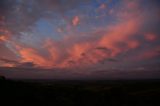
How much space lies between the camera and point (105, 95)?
2314 centimetres

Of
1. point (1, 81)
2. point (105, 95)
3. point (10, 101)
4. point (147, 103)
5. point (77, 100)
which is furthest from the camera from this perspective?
point (147, 103)

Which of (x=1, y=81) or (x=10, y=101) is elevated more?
(x=1, y=81)

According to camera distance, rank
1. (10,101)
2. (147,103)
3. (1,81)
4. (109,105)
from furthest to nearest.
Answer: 1. (147,103)
2. (109,105)
3. (1,81)
4. (10,101)

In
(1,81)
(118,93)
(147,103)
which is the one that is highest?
(1,81)

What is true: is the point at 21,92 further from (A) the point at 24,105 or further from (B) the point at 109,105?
(B) the point at 109,105

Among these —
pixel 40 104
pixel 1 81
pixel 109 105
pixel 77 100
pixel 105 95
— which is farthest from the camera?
pixel 105 95

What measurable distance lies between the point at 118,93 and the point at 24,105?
1268 centimetres

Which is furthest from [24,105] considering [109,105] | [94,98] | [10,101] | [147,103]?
[147,103]

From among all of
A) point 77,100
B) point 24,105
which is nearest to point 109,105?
point 77,100

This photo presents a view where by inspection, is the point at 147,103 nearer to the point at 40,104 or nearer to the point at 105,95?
the point at 105,95

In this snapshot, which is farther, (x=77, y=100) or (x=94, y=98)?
(x=94, y=98)

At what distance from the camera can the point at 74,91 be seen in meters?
21.9

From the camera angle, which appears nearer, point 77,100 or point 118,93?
point 77,100

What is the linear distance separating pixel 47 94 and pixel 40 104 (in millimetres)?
1920
